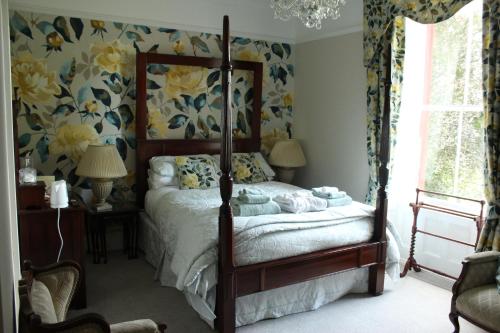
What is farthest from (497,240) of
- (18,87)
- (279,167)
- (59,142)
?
(18,87)

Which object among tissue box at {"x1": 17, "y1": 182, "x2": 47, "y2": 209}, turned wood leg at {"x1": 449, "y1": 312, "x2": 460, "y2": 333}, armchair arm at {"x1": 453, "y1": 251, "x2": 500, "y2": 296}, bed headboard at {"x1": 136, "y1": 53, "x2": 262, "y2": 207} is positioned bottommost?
turned wood leg at {"x1": 449, "y1": 312, "x2": 460, "y2": 333}

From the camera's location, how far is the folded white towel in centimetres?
306

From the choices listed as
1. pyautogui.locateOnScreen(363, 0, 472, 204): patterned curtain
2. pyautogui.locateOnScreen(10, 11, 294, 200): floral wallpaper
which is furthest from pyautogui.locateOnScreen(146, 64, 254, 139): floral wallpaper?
pyautogui.locateOnScreen(363, 0, 472, 204): patterned curtain

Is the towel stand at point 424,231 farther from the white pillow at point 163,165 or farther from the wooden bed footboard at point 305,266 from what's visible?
the white pillow at point 163,165

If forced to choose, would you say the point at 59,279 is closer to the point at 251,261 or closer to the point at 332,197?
the point at 251,261

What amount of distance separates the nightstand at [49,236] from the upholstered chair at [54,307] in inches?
43.6

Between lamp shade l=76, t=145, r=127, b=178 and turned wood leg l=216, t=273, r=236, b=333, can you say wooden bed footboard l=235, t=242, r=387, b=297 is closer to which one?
turned wood leg l=216, t=273, r=236, b=333

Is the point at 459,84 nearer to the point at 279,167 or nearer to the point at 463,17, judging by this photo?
the point at 463,17

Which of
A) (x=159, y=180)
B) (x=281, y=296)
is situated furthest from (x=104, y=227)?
(x=281, y=296)

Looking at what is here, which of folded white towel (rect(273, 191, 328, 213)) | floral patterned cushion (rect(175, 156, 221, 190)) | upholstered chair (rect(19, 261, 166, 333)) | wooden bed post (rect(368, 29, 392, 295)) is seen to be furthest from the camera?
floral patterned cushion (rect(175, 156, 221, 190))

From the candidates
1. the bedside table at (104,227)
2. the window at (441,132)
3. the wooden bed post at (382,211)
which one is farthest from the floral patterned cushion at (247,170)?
the wooden bed post at (382,211)

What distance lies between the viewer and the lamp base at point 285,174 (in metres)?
4.82

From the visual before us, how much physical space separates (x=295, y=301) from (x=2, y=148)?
89.7 inches

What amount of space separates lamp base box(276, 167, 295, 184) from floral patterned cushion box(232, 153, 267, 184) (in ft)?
1.23
